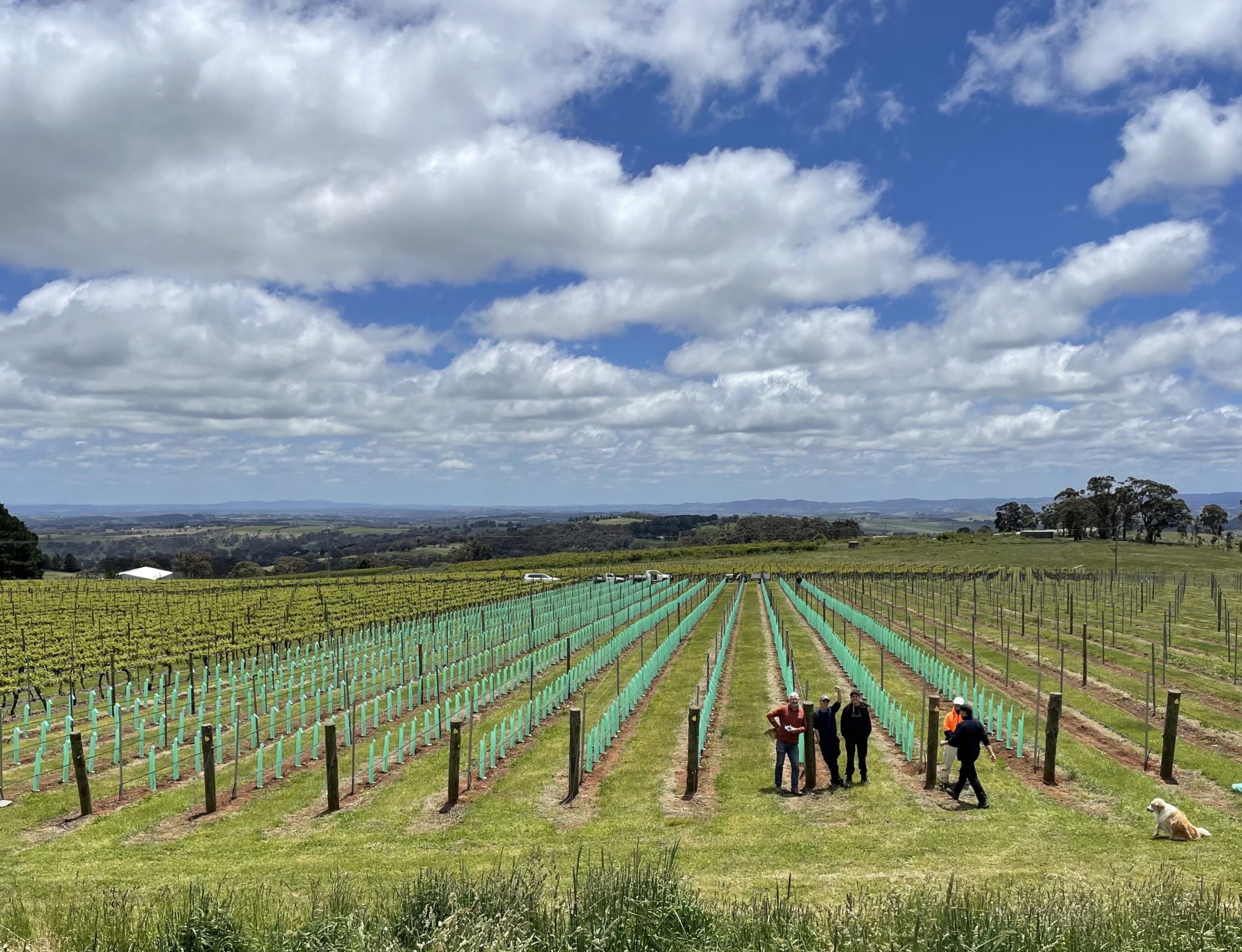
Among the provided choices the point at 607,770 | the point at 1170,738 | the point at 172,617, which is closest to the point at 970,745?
the point at 1170,738

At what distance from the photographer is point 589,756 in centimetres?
1491

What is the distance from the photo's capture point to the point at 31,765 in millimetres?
15945

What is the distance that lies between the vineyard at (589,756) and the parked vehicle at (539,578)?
33056 mm

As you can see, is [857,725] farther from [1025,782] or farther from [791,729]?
[1025,782]

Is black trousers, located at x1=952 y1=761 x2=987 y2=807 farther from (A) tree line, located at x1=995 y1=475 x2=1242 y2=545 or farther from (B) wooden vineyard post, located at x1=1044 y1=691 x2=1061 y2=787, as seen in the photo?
(A) tree line, located at x1=995 y1=475 x2=1242 y2=545

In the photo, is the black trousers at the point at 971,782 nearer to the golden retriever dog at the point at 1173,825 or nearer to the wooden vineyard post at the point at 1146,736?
the golden retriever dog at the point at 1173,825

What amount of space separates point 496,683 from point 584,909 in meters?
16.1

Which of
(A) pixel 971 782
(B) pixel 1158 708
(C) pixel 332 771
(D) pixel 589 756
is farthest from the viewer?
(B) pixel 1158 708

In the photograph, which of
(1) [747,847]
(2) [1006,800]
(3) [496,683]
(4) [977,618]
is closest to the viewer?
(1) [747,847]

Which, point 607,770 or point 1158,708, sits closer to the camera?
point 607,770

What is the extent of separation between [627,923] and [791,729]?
238 inches

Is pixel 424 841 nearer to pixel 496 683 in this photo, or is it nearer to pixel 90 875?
pixel 90 875

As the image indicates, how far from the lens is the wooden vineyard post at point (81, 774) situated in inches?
489

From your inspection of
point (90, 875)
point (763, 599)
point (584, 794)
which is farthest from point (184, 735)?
point (763, 599)
